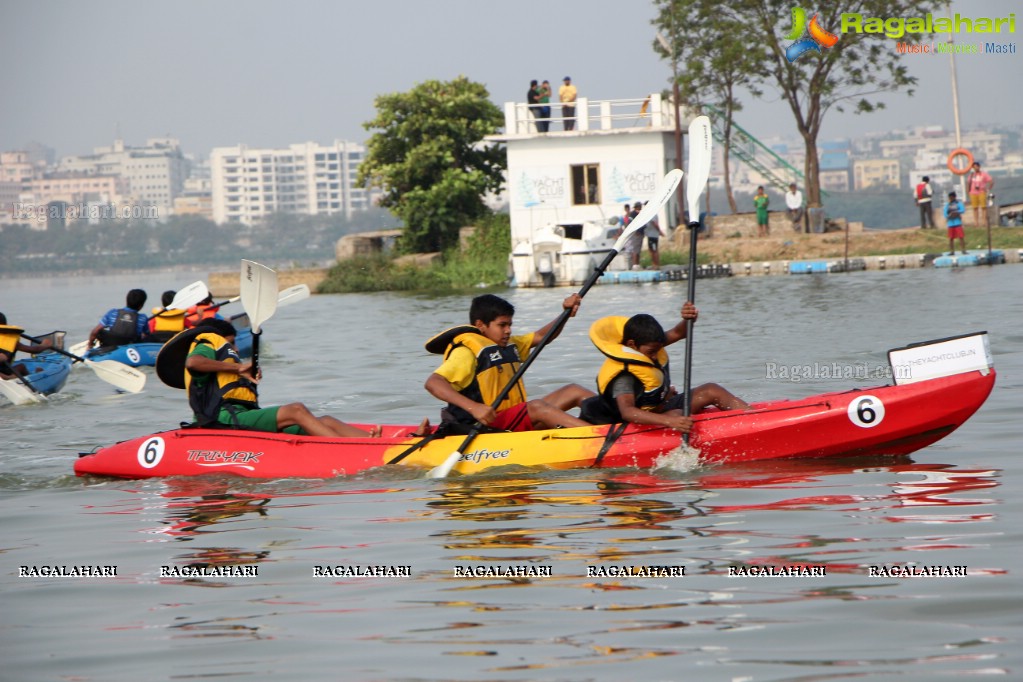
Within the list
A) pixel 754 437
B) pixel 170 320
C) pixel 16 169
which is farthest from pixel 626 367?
pixel 16 169

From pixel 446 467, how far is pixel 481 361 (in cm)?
71

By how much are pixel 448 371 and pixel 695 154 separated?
2.72 m

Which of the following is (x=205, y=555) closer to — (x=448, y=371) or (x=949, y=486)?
(x=448, y=371)

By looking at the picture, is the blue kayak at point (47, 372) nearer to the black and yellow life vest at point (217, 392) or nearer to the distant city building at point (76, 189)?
the black and yellow life vest at point (217, 392)

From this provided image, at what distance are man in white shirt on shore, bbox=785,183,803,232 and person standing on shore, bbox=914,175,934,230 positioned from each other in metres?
2.80

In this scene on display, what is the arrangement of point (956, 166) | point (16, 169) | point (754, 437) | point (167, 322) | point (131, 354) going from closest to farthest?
point (754, 437) < point (131, 354) < point (167, 322) < point (956, 166) < point (16, 169)

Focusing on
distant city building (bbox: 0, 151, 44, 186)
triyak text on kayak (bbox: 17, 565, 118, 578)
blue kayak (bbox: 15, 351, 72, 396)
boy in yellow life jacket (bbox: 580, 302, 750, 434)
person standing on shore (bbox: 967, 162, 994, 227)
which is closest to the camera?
triyak text on kayak (bbox: 17, 565, 118, 578)

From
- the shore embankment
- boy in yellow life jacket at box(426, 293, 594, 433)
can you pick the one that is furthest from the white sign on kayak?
the shore embankment

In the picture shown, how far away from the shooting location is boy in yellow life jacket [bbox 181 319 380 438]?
8508 mm

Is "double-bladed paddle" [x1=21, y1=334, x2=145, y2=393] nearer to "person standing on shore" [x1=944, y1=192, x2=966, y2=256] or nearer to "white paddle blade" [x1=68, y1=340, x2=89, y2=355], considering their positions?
"white paddle blade" [x1=68, y1=340, x2=89, y2=355]

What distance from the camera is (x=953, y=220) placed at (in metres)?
26.8

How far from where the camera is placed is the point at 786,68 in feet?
106

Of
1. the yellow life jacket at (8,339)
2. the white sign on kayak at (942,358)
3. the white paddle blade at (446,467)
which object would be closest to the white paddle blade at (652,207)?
the white paddle blade at (446,467)

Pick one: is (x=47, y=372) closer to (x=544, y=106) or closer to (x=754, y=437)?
(x=754, y=437)
